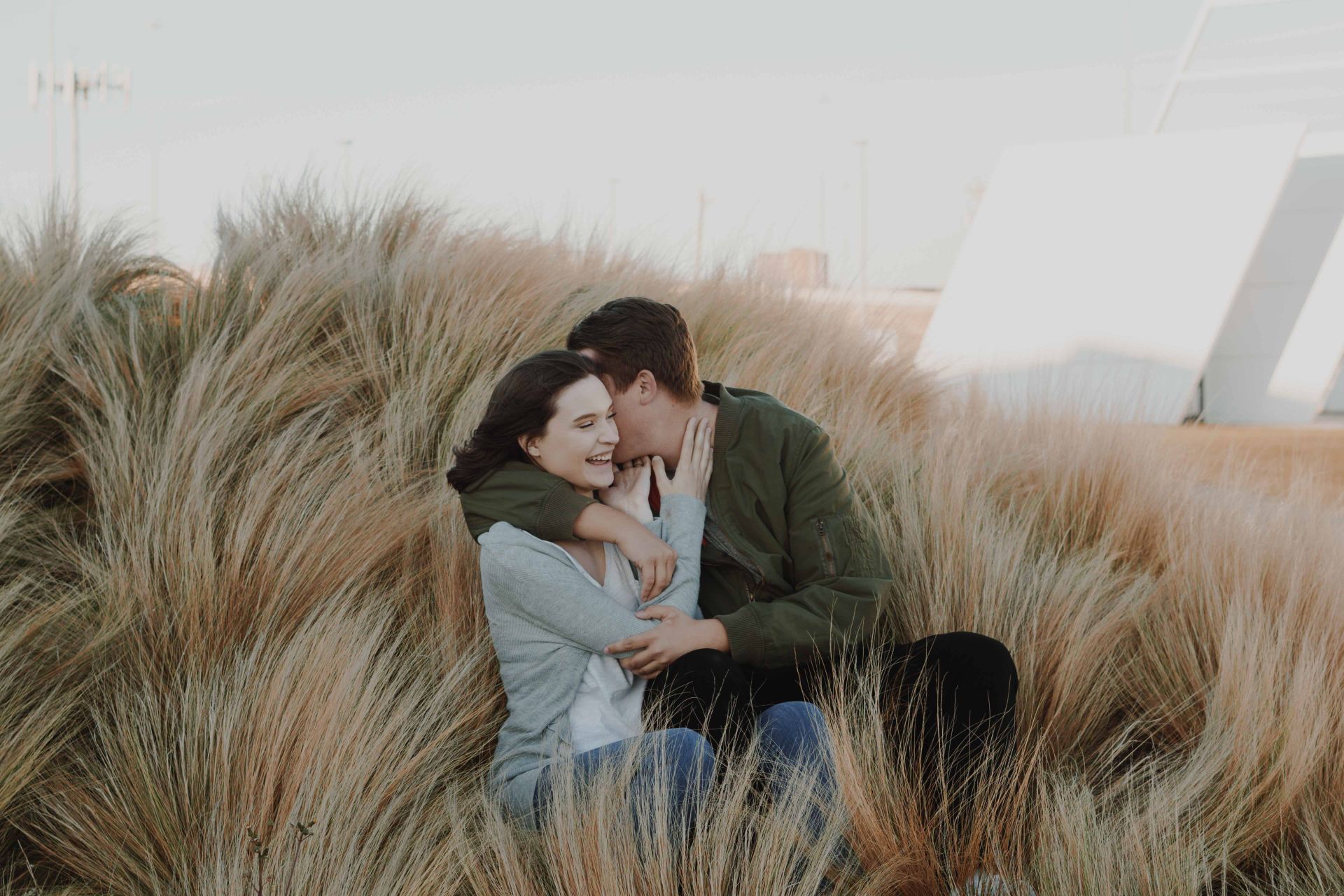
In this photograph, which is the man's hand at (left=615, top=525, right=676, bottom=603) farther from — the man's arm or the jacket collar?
Answer: the jacket collar

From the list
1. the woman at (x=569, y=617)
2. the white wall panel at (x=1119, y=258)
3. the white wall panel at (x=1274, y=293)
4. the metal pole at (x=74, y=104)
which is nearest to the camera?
the woman at (x=569, y=617)

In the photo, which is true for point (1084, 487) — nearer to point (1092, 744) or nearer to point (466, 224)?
point (1092, 744)

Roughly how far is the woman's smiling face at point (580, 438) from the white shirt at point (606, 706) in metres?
0.33

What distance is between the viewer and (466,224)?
638 cm

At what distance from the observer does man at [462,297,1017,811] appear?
269 cm

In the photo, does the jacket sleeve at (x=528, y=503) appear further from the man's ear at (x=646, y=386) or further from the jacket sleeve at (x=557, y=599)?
the man's ear at (x=646, y=386)

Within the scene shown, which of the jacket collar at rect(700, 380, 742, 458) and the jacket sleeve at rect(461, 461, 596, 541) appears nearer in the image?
the jacket sleeve at rect(461, 461, 596, 541)

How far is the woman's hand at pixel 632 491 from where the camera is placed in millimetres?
2975

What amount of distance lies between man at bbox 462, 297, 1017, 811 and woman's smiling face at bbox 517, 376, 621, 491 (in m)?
0.06

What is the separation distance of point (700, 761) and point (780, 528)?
778mm

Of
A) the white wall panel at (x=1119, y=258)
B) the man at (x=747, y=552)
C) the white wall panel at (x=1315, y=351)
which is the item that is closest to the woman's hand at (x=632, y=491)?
the man at (x=747, y=552)

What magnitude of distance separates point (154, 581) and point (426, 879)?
Answer: 1.35 m

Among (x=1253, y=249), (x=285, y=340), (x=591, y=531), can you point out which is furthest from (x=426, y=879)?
(x=1253, y=249)

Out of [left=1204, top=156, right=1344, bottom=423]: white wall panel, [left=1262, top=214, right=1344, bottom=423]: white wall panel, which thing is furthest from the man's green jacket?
[left=1262, top=214, right=1344, bottom=423]: white wall panel
